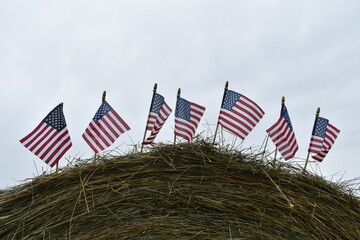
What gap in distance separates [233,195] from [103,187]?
50.7 inches

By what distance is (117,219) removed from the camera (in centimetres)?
518

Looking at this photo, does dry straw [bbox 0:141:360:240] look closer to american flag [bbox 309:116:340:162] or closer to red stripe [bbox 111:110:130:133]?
red stripe [bbox 111:110:130:133]

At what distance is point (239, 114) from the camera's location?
787cm

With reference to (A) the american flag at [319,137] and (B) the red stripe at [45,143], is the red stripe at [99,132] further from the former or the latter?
(A) the american flag at [319,137]

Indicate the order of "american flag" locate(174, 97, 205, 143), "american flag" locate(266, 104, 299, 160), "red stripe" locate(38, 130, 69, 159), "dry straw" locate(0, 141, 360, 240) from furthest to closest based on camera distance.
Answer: "american flag" locate(266, 104, 299, 160), "american flag" locate(174, 97, 205, 143), "red stripe" locate(38, 130, 69, 159), "dry straw" locate(0, 141, 360, 240)

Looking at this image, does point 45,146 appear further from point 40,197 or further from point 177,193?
point 177,193

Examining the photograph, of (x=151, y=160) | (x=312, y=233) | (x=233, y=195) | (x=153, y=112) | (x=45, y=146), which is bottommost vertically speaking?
(x=312, y=233)

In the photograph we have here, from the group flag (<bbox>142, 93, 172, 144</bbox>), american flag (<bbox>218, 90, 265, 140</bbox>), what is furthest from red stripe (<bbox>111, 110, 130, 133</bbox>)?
american flag (<bbox>218, 90, 265, 140</bbox>)

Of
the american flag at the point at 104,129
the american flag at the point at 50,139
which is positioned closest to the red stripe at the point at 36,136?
the american flag at the point at 50,139

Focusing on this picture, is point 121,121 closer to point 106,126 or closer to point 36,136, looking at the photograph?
point 106,126

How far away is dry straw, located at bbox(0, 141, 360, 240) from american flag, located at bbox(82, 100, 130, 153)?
216 centimetres

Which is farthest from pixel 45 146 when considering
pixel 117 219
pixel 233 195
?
pixel 233 195

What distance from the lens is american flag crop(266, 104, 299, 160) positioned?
801 cm

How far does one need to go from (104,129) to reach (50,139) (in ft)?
2.65
